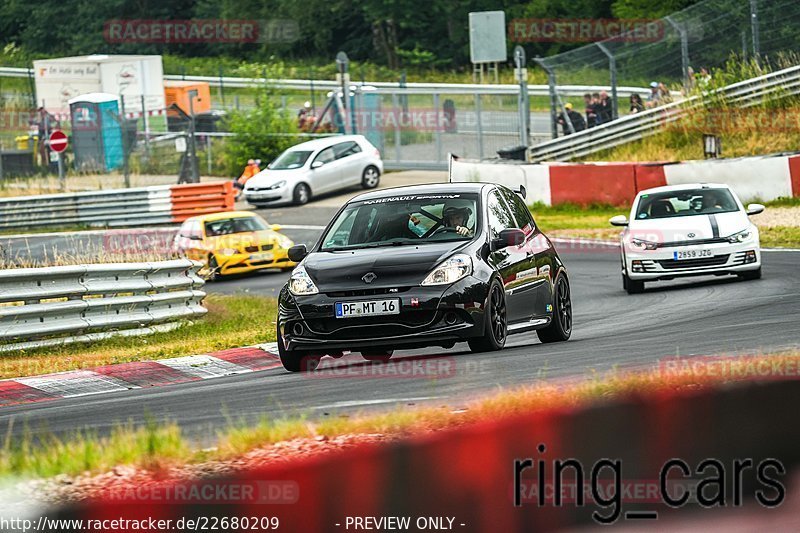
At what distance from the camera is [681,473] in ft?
16.4

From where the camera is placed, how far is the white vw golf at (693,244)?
17078 mm

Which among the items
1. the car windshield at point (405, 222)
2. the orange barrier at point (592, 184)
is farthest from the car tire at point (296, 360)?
the orange barrier at point (592, 184)

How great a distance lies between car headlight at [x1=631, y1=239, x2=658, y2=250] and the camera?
17266mm

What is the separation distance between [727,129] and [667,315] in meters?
18.6

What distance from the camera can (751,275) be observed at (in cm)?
1755

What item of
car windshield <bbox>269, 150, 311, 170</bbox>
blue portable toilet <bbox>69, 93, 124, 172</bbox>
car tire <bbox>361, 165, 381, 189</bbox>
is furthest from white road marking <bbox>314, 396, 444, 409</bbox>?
blue portable toilet <bbox>69, 93, 124, 172</bbox>

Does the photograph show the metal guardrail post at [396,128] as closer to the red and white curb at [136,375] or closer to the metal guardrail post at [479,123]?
the metal guardrail post at [479,123]

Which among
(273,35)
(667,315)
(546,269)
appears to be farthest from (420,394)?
(273,35)

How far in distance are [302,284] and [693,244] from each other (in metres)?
7.60

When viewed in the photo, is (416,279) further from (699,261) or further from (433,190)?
(699,261)

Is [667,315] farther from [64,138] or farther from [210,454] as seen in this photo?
[64,138]

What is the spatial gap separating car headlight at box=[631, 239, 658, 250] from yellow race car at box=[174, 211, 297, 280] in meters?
8.74

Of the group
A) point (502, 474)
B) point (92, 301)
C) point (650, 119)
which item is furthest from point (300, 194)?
point (502, 474)
